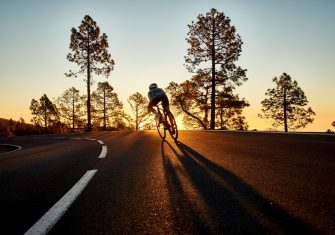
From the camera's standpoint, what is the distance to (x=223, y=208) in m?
2.90

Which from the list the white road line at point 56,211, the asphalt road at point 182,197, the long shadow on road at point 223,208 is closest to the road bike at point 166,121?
the asphalt road at point 182,197

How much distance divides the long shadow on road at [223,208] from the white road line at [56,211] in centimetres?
102

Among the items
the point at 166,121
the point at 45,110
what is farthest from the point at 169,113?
the point at 45,110

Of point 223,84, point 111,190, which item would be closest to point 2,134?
point 223,84

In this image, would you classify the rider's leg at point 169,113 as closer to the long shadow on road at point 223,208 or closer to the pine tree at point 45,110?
the long shadow on road at point 223,208

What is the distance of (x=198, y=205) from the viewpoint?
302 cm

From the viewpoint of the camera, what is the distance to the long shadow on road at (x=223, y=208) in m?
2.37

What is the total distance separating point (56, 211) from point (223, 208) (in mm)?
1558

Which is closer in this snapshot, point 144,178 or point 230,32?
point 144,178

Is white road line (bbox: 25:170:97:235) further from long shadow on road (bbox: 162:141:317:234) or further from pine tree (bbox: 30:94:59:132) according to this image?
pine tree (bbox: 30:94:59:132)

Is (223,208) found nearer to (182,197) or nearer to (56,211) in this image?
(182,197)

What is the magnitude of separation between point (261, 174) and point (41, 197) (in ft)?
9.50

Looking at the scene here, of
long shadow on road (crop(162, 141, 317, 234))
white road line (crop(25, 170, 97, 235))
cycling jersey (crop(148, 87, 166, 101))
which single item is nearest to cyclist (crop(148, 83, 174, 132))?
cycling jersey (crop(148, 87, 166, 101))

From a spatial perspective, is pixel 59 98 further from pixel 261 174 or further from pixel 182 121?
pixel 261 174
